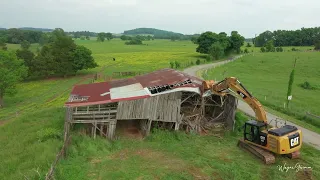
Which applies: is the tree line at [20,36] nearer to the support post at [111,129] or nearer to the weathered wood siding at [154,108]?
the support post at [111,129]

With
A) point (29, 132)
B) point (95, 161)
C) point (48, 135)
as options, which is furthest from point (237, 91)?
point (29, 132)

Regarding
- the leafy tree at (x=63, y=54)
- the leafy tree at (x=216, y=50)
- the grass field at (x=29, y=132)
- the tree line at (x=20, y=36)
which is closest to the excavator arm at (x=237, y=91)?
the grass field at (x=29, y=132)

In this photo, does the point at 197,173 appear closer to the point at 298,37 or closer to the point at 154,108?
the point at 154,108

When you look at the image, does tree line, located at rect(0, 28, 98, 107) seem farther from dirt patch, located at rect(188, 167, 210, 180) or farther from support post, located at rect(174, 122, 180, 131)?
dirt patch, located at rect(188, 167, 210, 180)

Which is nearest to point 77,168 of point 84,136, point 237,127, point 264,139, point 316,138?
point 84,136

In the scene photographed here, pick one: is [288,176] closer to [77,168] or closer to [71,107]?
[77,168]

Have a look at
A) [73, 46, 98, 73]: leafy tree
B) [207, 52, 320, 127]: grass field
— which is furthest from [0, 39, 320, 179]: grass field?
[73, 46, 98, 73]: leafy tree
